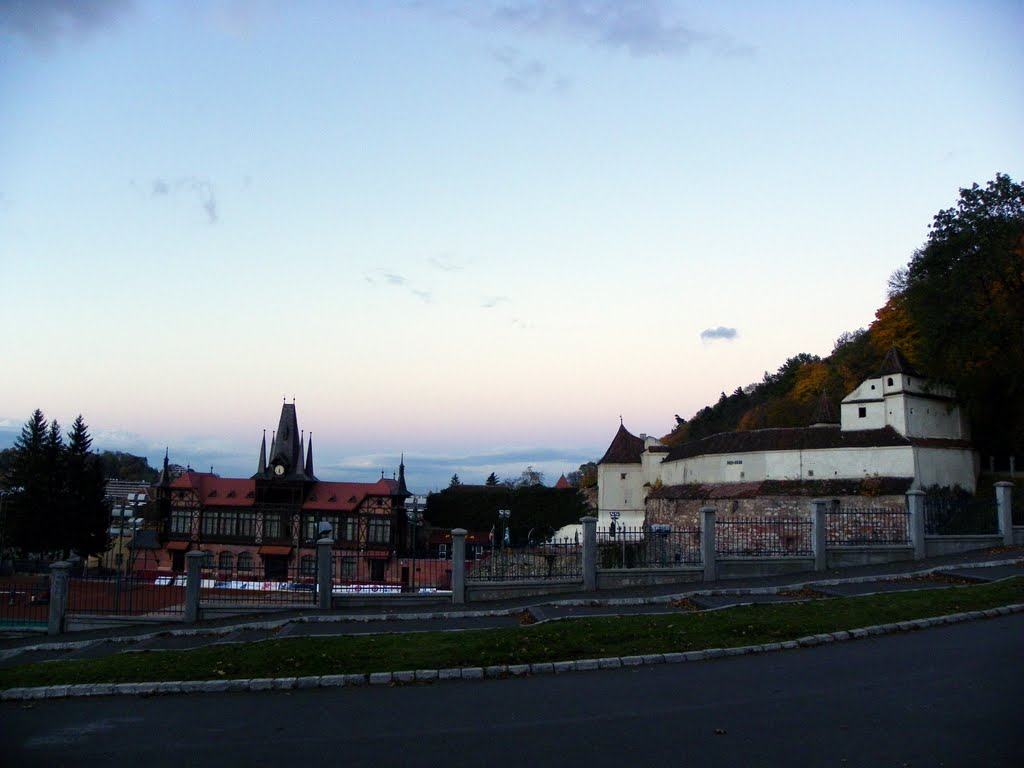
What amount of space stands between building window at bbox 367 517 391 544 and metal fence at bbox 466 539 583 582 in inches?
1633

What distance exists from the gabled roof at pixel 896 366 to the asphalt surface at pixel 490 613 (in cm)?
2352

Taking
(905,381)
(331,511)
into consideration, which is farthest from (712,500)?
(331,511)

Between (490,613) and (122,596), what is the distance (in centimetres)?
1192

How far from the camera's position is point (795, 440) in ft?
151

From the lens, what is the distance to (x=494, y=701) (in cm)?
992

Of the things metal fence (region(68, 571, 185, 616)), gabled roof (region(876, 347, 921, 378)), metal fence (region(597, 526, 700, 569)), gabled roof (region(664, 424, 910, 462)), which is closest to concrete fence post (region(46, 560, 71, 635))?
metal fence (region(68, 571, 185, 616))

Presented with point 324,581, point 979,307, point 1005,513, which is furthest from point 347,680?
point 979,307

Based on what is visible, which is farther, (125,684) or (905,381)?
(905,381)

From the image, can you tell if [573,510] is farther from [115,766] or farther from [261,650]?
[115,766]

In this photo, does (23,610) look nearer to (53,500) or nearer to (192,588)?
(192,588)

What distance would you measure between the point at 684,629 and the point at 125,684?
8566 millimetres

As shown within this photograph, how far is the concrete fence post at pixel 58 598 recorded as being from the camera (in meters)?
20.6

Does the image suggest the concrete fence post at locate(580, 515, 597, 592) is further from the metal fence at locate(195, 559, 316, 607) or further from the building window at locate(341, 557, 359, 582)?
the metal fence at locate(195, 559, 316, 607)

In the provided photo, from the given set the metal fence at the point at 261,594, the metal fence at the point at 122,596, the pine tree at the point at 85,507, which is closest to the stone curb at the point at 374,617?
the metal fence at the point at 261,594
